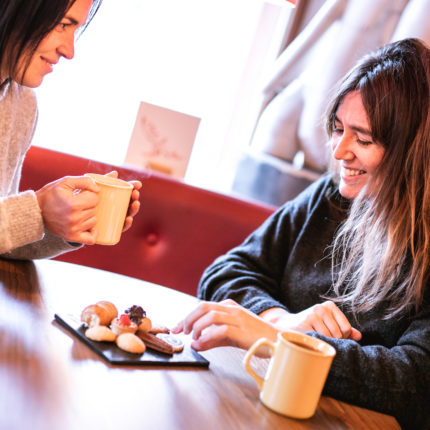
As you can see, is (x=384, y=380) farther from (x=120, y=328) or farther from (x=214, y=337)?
(x=120, y=328)

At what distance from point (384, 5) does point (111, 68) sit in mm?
1195

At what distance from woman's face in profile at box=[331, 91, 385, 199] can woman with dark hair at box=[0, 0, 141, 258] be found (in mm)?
482

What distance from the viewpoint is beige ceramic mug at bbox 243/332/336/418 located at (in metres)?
0.91

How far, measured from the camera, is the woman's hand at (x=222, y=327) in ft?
3.51

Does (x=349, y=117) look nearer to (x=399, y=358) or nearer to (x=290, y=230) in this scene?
(x=290, y=230)

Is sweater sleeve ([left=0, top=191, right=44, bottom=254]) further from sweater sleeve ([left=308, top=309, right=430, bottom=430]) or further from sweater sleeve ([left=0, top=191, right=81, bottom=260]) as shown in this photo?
sweater sleeve ([left=308, top=309, right=430, bottom=430])

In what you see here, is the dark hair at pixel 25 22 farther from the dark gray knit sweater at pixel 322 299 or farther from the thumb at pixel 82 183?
the dark gray knit sweater at pixel 322 299

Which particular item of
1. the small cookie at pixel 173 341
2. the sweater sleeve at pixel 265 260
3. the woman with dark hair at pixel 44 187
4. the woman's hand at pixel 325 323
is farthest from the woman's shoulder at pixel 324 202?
the small cookie at pixel 173 341

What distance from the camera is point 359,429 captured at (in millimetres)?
996

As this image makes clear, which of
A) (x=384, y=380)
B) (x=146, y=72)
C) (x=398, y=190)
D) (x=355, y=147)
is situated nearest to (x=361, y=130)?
(x=355, y=147)

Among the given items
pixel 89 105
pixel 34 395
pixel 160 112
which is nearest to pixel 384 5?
pixel 160 112

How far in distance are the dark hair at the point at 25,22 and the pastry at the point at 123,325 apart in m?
0.56

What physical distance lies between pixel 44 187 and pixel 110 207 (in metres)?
0.15

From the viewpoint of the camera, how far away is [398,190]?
4.56 feet
